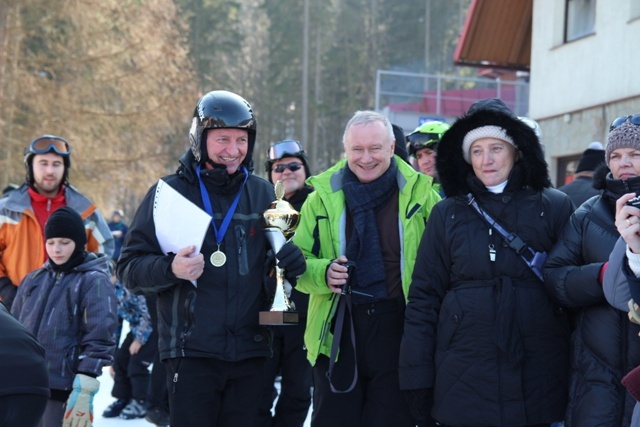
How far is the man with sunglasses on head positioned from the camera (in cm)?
614

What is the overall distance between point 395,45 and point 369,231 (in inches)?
→ 1728

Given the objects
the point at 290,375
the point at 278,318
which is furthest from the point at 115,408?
the point at 278,318

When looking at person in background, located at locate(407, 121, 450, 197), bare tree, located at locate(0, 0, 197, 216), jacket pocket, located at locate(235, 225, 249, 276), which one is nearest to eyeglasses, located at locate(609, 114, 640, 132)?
jacket pocket, located at locate(235, 225, 249, 276)

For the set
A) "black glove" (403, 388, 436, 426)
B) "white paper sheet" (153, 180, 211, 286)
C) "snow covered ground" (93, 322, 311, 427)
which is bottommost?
"snow covered ground" (93, 322, 311, 427)

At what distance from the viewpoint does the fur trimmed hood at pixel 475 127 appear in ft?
14.2

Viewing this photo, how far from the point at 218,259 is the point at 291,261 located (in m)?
0.34

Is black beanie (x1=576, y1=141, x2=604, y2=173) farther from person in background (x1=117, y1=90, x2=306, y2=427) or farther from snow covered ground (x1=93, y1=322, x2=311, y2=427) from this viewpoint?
person in background (x1=117, y1=90, x2=306, y2=427)

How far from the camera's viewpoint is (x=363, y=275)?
182 inches

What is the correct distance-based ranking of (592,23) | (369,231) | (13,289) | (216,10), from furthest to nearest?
(216,10) < (592,23) < (13,289) < (369,231)

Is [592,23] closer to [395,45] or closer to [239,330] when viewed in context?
[239,330]

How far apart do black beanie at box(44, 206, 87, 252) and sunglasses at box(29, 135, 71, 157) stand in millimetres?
905

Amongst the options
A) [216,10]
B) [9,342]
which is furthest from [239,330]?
[216,10]

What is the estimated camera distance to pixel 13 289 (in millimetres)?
6102

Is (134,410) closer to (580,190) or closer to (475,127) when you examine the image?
(580,190)
